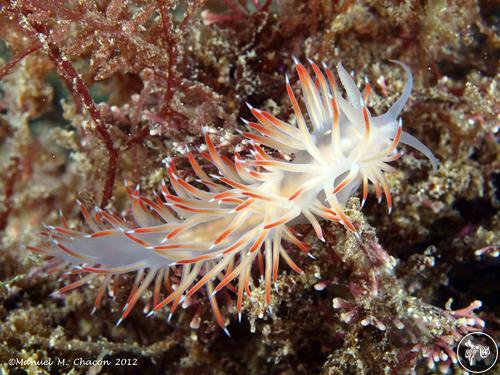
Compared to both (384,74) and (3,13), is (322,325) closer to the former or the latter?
(384,74)

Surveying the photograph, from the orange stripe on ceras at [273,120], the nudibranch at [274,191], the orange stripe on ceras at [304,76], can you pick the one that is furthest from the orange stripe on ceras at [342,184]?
the orange stripe on ceras at [304,76]

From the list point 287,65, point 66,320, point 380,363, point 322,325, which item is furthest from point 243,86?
point 66,320

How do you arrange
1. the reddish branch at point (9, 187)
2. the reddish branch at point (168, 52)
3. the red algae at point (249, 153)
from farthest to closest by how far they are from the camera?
1. the reddish branch at point (9, 187)
2. the red algae at point (249, 153)
3. the reddish branch at point (168, 52)

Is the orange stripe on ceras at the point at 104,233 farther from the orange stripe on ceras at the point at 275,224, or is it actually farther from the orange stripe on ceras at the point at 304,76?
the orange stripe on ceras at the point at 304,76

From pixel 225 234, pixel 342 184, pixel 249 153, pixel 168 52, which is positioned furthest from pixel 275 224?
pixel 168 52

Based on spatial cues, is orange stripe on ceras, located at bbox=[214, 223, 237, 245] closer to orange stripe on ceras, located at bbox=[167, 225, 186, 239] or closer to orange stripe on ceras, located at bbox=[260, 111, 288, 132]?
orange stripe on ceras, located at bbox=[167, 225, 186, 239]

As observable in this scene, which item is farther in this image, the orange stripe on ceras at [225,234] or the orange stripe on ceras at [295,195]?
the orange stripe on ceras at [225,234]

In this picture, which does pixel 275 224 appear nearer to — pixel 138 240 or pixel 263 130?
pixel 263 130

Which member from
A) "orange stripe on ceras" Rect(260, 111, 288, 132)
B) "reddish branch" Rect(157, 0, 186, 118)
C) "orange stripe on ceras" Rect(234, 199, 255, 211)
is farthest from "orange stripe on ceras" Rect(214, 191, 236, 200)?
"reddish branch" Rect(157, 0, 186, 118)
